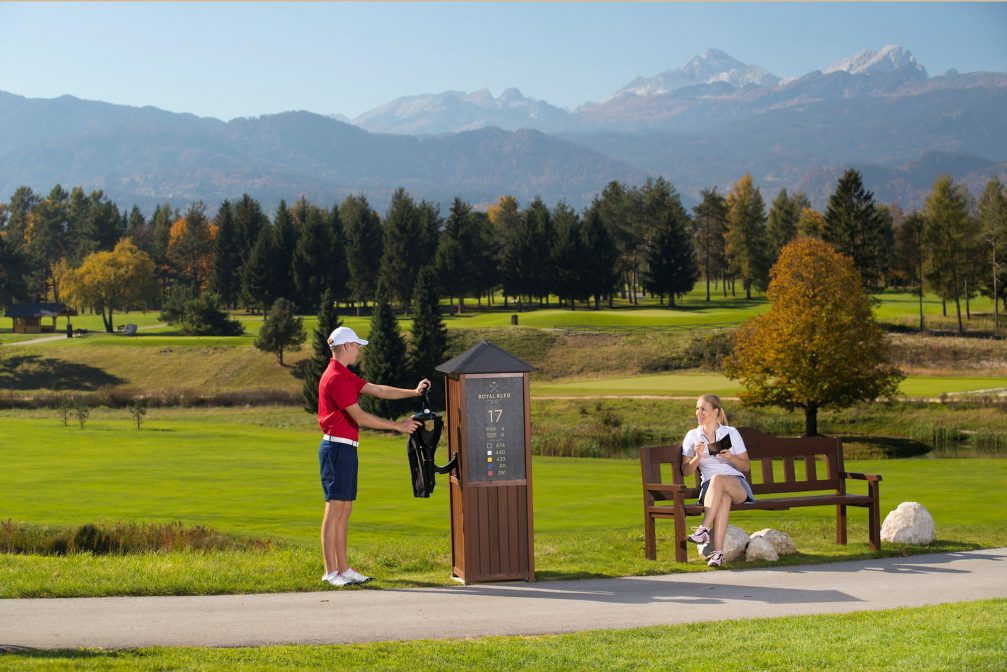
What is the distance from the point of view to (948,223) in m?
90.2

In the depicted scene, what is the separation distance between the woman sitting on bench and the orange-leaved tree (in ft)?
313

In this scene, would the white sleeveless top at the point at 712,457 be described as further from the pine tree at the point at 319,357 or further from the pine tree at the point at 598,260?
the pine tree at the point at 598,260

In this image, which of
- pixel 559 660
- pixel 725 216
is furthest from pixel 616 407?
pixel 725 216

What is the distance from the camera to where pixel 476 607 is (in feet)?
38.5

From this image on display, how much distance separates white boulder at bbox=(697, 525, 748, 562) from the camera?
568 inches

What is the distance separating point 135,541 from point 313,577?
14.9 feet

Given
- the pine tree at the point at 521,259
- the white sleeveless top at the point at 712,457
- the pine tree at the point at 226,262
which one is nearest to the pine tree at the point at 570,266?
the pine tree at the point at 521,259

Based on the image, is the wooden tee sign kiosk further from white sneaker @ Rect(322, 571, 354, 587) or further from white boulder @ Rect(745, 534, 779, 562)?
white boulder @ Rect(745, 534, 779, 562)

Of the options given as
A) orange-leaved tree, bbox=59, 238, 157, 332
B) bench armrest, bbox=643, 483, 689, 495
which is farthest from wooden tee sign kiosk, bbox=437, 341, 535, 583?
orange-leaved tree, bbox=59, 238, 157, 332

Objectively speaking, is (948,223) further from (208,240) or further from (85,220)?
(85,220)

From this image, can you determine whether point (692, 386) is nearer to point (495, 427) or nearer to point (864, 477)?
point (864, 477)

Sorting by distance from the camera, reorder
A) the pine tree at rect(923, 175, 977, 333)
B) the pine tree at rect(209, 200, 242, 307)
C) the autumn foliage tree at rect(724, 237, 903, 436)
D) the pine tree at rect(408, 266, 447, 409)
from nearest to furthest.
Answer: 1. the autumn foliage tree at rect(724, 237, 903, 436)
2. the pine tree at rect(408, 266, 447, 409)
3. the pine tree at rect(923, 175, 977, 333)
4. the pine tree at rect(209, 200, 242, 307)

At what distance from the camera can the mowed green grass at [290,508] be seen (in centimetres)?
1338

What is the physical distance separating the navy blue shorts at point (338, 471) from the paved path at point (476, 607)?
1058mm
